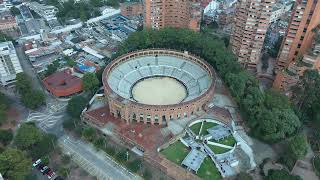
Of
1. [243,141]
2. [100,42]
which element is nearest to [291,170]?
[243,141]

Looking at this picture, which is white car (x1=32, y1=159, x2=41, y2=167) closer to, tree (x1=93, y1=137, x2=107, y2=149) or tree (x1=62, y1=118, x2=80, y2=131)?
tree (x1=62, y1=118, x2=80, y2=131)

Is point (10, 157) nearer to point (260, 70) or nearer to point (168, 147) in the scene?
point (168, 147)

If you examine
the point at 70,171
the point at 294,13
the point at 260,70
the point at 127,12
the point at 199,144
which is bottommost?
the point at 70,171

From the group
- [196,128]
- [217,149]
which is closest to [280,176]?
[217,149]

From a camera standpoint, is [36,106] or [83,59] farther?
[83,59]

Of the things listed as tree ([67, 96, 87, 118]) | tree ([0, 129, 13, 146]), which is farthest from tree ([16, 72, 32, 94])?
tree ([0, 129, 13, 146])

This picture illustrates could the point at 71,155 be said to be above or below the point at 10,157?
below

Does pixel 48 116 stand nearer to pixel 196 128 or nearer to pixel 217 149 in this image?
pixel 196 128
